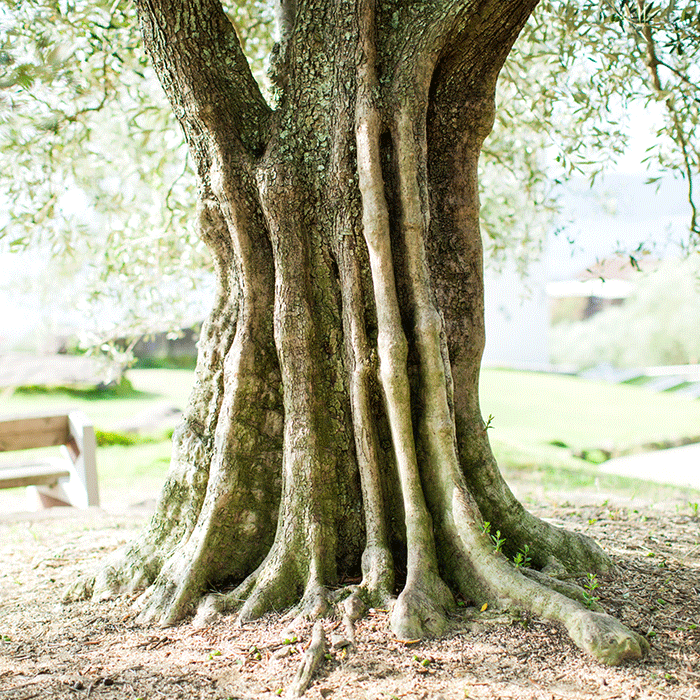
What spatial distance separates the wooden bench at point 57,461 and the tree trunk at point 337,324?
110 inches

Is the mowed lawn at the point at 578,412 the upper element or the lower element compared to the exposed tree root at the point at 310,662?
lower

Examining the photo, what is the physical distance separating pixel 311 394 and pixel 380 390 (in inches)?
14.9

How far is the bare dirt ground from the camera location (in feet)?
8.28

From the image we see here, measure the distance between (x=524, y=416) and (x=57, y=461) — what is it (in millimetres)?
12632

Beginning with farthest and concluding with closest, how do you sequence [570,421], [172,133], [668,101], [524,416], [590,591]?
[524,416]
[570,421]
[172,133]
[668,101]
[590,591]

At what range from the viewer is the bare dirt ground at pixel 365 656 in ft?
8.28

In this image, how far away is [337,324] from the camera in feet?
11.8

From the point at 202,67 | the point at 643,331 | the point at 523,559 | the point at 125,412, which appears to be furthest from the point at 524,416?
the point at 202,67

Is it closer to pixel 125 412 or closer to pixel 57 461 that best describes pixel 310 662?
pixel 57 461

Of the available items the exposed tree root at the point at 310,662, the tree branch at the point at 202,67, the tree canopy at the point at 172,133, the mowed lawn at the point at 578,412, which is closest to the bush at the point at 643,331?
the mowed lawn at the point at 578,412

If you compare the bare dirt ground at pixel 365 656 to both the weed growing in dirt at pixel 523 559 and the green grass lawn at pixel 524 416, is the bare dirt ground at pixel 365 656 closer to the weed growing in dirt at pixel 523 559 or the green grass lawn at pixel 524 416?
the weed growing in dirt at pixel 523 559

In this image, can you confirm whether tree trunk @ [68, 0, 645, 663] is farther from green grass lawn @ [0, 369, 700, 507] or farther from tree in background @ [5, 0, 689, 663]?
green grass lawn @ [0, 369, 700, 507]

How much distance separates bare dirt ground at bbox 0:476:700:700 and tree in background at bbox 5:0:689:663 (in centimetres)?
21

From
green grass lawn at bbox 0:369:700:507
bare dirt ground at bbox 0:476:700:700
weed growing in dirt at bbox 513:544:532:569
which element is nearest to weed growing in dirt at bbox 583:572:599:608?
→ bare dirt ground at bbox 0:476:700:700
